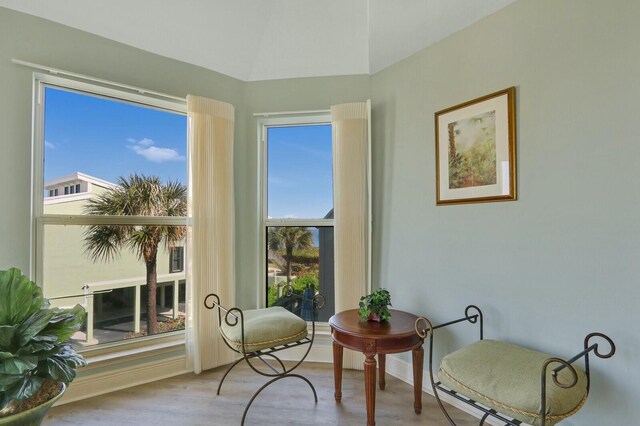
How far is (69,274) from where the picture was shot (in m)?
2.27

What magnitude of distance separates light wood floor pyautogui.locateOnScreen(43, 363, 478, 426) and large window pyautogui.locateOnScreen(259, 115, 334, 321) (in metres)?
0.73

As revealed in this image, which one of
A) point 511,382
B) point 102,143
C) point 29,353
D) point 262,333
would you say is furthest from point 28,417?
point 102,143

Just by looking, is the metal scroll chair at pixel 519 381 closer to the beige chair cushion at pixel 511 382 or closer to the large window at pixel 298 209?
the beige chair cushion at pixel 511 382

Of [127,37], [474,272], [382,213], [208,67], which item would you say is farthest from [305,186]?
[127,37]

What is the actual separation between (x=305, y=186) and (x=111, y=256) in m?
1.61

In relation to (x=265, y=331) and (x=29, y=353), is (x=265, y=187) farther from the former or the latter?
(x=29, y=353)

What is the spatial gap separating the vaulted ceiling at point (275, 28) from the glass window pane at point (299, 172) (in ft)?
1.69

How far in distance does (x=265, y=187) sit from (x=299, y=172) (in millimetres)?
339

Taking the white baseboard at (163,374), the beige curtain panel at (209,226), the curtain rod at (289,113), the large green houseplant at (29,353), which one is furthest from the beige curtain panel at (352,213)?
the large green houseplant at (29,353)

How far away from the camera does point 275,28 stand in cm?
268

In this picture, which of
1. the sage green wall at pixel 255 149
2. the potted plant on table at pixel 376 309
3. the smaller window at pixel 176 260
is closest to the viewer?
the potted plant on table at pixel 376 309

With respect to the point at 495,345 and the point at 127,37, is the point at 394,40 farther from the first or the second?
the point at 495,345

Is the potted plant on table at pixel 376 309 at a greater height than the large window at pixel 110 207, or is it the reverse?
the large window at pixel 110 207

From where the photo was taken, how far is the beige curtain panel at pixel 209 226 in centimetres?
257
